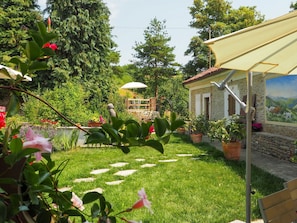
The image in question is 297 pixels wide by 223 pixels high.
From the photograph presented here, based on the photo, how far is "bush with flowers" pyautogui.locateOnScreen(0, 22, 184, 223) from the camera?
22.8 inches

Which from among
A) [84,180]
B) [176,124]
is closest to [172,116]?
[176,124]

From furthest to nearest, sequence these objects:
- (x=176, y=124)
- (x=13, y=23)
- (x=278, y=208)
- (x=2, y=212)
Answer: (x=13, y=23), (x=278, y=208), (x=176, y=124), (x=2, y=212)

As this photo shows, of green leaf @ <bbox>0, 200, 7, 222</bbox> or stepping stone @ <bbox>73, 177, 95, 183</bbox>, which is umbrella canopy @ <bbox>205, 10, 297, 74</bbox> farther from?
stepping stone @ <bbox>73, 177, 95, 183</bbox>

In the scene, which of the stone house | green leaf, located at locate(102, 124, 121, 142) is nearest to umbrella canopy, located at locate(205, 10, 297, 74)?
green leaf, located at locate(102, 124, 121, 142)

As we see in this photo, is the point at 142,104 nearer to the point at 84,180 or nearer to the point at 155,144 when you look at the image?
the point at 84,180

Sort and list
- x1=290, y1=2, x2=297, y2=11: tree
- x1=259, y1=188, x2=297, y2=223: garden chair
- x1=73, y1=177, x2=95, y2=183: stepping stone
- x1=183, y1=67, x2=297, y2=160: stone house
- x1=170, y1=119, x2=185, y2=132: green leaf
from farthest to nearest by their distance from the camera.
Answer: x1=290, y1=2, x2=297, y2=11: tree
x1=183, y1=67, x2=297, y2=160: stone house
x1=73, y1=177, x2=95, y2=183: stepping stone
x1=259, y1=188, x2=297, y2=223: garden chair
x1=170, y1=119, x2=185, y2=132: green leaf

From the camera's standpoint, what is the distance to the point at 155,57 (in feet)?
79.7

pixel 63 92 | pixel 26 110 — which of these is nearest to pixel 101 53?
pixel 63 92

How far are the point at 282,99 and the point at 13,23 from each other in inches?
622

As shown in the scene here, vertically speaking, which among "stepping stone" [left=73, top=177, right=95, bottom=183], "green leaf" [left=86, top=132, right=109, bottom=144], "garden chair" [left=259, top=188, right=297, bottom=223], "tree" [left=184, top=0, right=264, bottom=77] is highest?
"tree" [left=184, top=0, right=264, bottom=77]

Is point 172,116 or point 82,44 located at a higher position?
point 82,44

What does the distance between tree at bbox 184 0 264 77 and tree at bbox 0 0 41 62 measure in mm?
12332

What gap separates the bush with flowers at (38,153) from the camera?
0.58 m

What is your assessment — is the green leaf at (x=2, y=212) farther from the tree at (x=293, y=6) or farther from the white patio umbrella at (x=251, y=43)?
the tree at (x=293, y=6)
